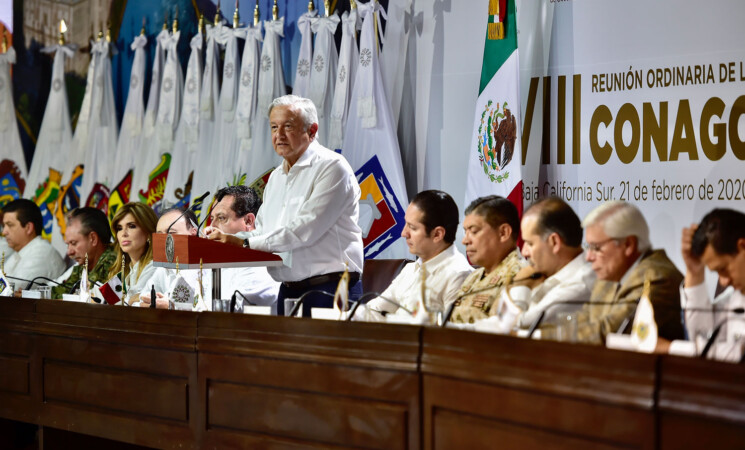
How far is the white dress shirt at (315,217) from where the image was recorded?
378cm

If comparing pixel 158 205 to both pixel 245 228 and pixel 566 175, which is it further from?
pixel 566 175

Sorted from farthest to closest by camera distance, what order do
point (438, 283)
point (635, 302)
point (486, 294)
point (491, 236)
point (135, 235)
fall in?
1. point (135, 235)
2. point (438, 283)
3. point (491, 236)
4. point (486, 294)
5. point (635, 302)

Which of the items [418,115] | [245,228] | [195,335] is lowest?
[195,335]

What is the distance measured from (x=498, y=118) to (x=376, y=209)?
0.97 meters

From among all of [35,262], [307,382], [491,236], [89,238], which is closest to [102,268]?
[89,238]

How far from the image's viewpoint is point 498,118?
4.68 meters

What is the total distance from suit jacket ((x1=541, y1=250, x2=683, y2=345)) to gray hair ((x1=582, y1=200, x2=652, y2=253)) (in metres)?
0.07

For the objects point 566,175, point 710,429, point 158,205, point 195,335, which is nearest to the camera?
point 710,429

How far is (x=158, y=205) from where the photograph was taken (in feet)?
21.3

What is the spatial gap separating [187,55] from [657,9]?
3471 mm

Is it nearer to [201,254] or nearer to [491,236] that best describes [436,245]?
[491,236]

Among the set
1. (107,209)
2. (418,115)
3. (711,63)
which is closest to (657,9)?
(711,63)

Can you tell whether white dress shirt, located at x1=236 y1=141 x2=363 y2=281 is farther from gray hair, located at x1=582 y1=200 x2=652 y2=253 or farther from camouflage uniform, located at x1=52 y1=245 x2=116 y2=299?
gray hair, located at x1=582 y1=200 x2=652 y2=253

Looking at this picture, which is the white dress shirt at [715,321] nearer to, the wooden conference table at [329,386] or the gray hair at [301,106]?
the wooden conference table at [329,386]
